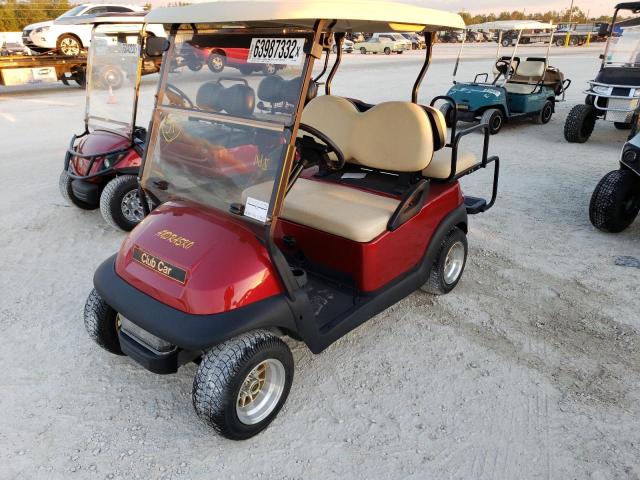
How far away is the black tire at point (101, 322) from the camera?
247 cm

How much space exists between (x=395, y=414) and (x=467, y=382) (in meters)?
0.47

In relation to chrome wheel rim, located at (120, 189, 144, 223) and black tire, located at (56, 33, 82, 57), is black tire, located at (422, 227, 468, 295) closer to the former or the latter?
chrome wheel rim, located at (120, 189, 144, 223)

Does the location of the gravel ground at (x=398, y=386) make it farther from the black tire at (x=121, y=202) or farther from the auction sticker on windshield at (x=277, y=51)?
the auction sticker on windshield at (x=277, y=51)

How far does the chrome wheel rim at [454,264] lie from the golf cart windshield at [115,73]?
9.43 ft

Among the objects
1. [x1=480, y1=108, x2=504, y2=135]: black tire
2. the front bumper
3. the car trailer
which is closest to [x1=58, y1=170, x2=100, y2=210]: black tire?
the front bumper

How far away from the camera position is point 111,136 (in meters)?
4.29

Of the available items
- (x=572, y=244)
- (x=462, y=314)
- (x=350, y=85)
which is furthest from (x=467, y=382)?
(x=350, y=85)

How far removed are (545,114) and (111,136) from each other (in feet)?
26.3

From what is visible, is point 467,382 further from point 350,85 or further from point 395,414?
point 350,85

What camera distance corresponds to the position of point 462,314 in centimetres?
322

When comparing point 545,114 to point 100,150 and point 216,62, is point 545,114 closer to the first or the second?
point 100,150

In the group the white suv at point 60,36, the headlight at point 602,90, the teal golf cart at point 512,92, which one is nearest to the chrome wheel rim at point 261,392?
the teal golf cart at point 512,92

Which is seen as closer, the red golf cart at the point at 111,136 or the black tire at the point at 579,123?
the red golf cart at the point at 111,136

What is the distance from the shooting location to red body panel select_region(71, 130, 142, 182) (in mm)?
4148
